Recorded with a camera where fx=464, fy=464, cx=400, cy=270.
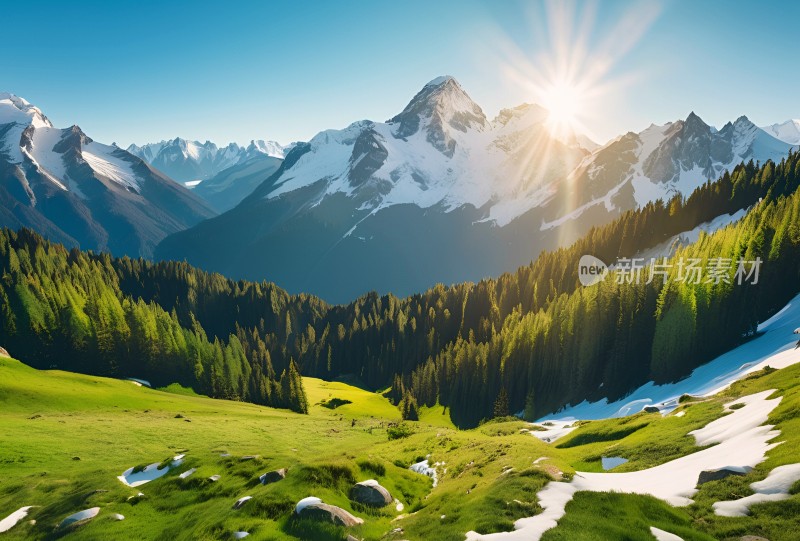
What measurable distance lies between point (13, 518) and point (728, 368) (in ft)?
298

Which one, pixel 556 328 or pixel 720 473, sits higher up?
pixel 556 328

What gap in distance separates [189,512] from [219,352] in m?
119

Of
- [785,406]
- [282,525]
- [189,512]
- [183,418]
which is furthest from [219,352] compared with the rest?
[785,406]

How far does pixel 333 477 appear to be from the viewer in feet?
103

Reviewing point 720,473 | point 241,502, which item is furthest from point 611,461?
point 241,502

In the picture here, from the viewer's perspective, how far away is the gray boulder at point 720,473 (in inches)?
1008

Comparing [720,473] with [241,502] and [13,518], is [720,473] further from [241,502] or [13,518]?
[13,518]

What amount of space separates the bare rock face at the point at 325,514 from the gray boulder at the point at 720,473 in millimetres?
19683

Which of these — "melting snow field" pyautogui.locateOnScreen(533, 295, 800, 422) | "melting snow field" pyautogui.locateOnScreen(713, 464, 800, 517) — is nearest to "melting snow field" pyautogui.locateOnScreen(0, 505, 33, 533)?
"melting snow field" pyautogui.locateOnScreen(713, 464, 800, 517)

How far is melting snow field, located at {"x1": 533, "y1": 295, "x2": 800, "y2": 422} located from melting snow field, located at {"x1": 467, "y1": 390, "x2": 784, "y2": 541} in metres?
21.7

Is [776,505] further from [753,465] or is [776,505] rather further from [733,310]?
[733,310]

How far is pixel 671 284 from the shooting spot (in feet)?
320

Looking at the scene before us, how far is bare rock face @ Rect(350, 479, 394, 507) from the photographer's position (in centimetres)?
3062

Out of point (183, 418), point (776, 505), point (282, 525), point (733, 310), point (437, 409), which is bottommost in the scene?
point (437, 409)
